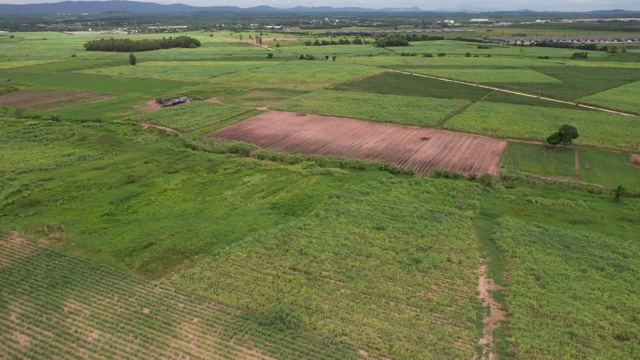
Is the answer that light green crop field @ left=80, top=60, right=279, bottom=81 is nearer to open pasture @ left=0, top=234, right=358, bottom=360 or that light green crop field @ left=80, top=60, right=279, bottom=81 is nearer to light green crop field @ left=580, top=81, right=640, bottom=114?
light green crop field @ left=580, top=81, right=640, bottom=114

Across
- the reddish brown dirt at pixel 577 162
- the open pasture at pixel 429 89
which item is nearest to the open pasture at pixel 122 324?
the reddish brown dirt at pixel 577 162

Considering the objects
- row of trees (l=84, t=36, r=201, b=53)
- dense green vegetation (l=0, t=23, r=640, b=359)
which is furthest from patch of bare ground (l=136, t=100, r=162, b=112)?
row of trees (l=84, t=36, r=201, b=53)

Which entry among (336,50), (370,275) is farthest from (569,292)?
(336,50)

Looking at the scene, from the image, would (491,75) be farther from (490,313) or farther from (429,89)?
(490,313)

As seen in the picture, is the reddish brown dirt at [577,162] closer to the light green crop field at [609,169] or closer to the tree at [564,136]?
the light green crop field at [609,169]

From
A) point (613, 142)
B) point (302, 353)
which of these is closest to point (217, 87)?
point (613, 142)

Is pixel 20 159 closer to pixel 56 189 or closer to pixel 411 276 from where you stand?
pixel 56 189
